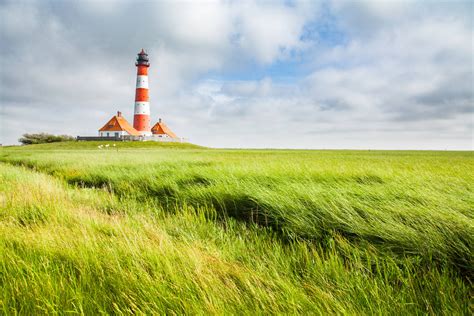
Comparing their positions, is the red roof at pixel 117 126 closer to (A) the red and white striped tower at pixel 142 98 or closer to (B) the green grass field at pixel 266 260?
(A) the red and white striped tower at pixel 142 98

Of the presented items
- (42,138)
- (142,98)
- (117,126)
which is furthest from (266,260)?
(42,138)

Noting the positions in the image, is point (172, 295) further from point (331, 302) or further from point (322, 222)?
point (322, 222)

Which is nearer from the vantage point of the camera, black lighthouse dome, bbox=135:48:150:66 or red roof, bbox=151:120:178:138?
black lighthouse dome, bbox=135:48:150:66

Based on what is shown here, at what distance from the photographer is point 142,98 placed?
61.3 m

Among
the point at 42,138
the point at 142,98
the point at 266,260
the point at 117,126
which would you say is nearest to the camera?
the point at 266,260

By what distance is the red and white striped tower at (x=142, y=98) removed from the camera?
61.4m

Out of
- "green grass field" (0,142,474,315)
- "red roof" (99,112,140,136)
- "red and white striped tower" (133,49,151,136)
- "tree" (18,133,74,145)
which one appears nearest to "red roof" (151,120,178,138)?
"red roof" (99,112,140,136)

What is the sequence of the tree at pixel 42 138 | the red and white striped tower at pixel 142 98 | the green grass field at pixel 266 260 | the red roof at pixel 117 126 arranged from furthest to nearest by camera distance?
the tree at pixel 42 138, the red roof at pixel 117 126, the red and white striped tower at pixel 142 98, the green grass field at pixel 266 260

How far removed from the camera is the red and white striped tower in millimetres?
61375

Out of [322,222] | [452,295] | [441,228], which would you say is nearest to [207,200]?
[322,222]

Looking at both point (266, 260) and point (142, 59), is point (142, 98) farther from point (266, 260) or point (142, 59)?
point (266, 260)

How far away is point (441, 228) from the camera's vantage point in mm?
3094

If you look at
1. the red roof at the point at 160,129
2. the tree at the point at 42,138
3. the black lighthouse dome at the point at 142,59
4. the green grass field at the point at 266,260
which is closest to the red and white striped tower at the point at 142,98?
the black lighthouse dome at the point at 142,59

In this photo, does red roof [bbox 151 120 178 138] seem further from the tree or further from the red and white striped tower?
the tree
